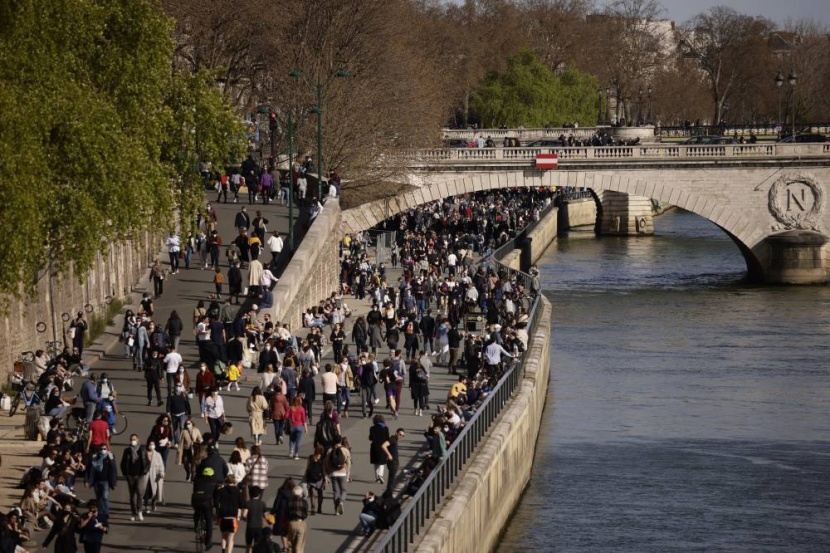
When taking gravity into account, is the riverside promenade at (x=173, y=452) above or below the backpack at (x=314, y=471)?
below

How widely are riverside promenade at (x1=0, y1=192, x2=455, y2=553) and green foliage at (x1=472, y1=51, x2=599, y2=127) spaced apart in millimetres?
80319

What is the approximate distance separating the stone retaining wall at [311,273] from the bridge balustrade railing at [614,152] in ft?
80.2

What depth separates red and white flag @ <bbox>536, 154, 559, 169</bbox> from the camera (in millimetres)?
73062

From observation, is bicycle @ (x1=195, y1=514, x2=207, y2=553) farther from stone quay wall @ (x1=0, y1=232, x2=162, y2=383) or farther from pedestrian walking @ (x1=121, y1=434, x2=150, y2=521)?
stone quay wall @ (x1=0, y1=232, x2=162, y2=383)

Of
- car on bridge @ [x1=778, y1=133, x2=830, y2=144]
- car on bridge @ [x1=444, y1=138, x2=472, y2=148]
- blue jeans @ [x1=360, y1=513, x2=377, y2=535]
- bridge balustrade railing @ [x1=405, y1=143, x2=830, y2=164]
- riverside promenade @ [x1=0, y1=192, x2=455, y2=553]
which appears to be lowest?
riverside promenade @ [x1=0, y1=192, x2=455, y2=553]

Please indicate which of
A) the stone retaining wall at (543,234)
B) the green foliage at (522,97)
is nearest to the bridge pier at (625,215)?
the stone retaining wall at (543,234)

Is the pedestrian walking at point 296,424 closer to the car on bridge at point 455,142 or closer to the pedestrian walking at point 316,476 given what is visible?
the pedestrian walking at point 316,476

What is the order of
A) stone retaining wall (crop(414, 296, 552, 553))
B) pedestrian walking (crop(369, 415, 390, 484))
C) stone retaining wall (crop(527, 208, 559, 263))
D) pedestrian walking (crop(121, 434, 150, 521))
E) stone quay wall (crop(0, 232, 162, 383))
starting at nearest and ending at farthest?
1. stone retaining wall (crop(414, 296, 552, 553))
2. pedestrian walking (crop(121, 434, 150, 521))
3. pedestrian walking (crop(369, 415, 390, 484))
4. stone quay wall (crop(0, 232, 162, 383))
5. stone retaining wall (crop(527, 208, 559, 263))

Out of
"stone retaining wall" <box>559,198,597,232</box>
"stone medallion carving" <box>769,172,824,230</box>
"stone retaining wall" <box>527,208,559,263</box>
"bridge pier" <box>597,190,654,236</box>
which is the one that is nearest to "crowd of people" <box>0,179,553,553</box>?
"stone medallion carving" <box>769,172,824,230</box>

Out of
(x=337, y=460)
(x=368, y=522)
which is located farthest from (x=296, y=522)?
(x=337, y=460)

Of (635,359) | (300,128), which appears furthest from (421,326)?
(300,128)

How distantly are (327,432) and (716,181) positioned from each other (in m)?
50.0

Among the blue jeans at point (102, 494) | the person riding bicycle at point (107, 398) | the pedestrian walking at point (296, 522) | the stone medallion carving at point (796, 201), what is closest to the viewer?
the pedestrian walking at point (296, 522)

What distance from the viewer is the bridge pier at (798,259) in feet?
236
